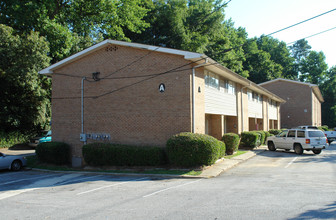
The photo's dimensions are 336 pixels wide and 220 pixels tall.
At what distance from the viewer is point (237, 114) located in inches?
856

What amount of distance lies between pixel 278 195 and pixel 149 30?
1155 inches

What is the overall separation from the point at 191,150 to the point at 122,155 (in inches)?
157

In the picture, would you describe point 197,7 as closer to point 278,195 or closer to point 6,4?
point 6,4

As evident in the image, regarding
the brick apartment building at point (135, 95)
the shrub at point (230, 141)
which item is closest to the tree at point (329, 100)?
the brick apartment building at point (135, 95)

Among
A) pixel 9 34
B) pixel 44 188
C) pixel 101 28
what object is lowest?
pixel 44 188

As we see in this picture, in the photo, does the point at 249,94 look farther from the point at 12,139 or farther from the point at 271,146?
the point at 12,139

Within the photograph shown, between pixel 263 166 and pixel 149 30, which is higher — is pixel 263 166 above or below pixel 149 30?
below

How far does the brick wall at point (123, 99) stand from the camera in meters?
14.8

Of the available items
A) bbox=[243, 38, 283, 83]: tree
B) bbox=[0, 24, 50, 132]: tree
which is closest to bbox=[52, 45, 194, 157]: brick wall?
bbox=[0, 24, 50, 132]: tree

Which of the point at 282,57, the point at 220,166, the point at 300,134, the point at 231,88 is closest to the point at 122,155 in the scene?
the point at 220,166

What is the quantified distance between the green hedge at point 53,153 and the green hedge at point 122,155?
2494 millimetres

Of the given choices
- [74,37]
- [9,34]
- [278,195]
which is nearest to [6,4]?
[9,34]

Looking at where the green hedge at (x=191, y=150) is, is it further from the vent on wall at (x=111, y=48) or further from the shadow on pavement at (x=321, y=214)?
the vent on wall at (x=111, y=48)

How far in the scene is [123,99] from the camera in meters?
16.3
